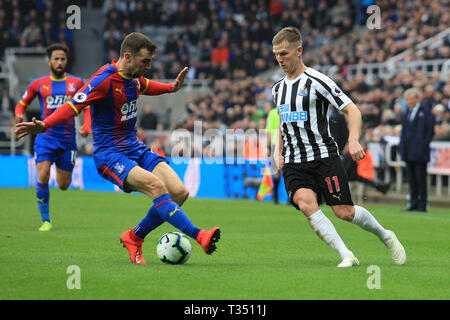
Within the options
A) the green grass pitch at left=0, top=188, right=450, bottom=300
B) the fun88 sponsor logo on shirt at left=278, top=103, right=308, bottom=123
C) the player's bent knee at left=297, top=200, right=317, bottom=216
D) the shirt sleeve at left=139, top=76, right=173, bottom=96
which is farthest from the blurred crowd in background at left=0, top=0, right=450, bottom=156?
the player's bent knee at left=297, top=200, right=317, bottom=216

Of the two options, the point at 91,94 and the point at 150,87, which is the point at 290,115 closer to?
the point at 150,87

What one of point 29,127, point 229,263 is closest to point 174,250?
point 229,263

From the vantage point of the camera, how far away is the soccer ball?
7590mm

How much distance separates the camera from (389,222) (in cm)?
1316

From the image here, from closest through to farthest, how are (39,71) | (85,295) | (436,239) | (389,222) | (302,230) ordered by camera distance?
(85,295)
(436,239)
(302,230)
(389,222)
(39,71)

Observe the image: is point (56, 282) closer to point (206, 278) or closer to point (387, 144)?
point (206, 278)

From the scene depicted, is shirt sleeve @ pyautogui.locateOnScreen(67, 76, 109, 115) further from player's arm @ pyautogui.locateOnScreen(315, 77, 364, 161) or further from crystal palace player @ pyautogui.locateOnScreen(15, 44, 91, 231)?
crystal palace player @ pyautogui.locateOnScreen(15, 44, 91, 231)

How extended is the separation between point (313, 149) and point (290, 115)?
372 millimetres

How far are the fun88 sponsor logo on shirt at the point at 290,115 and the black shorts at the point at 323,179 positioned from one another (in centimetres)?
40

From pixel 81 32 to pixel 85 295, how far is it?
27.1m

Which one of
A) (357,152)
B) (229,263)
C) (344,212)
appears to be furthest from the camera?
(229,263)

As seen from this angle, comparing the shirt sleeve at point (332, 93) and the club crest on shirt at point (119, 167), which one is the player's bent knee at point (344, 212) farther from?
the club crest on shirt at point (119, 167)

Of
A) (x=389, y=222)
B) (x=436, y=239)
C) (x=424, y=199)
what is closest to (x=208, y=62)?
(x=424, y=199)

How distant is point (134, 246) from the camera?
25.6ft
